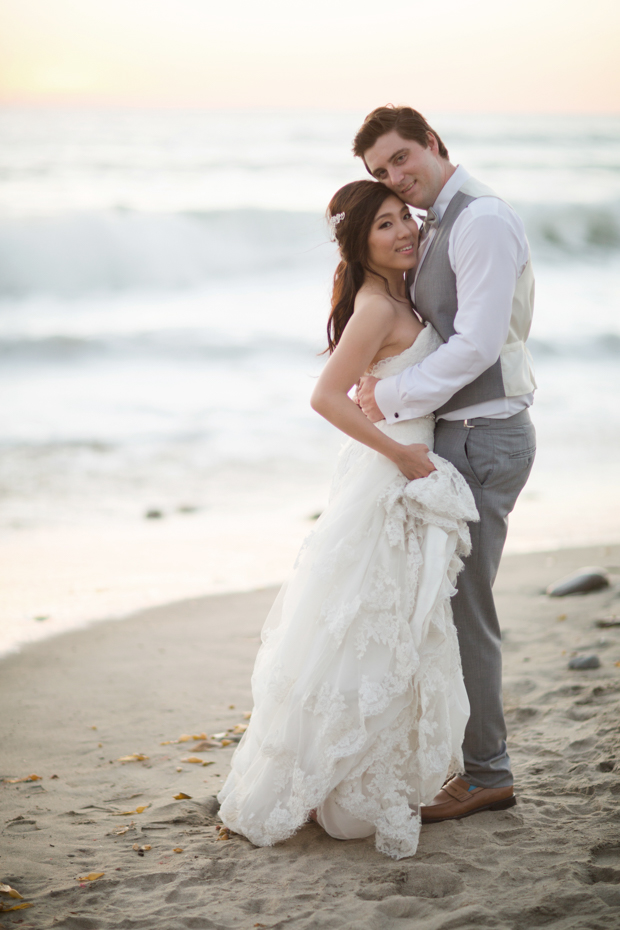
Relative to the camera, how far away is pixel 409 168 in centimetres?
294

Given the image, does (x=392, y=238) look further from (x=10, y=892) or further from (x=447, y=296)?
(x=10, y=892)

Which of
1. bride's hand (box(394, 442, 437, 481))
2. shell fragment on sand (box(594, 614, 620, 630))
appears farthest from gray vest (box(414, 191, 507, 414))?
shell fragment on sand (box(594, 614, 620, 630))

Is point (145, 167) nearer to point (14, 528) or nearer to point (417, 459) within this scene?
point (14, 528)

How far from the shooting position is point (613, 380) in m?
11.6

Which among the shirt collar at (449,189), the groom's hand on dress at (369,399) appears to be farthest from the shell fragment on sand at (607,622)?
the shirt collar at (449,189)

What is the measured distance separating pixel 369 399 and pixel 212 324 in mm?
12168

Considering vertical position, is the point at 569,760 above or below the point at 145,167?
below

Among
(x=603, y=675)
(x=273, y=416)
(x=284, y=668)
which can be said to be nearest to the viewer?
(x=284, y=668)

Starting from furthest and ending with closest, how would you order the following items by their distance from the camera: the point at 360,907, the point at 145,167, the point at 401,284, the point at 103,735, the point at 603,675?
the point at 145,167, the point at 603,675, the point at 103,735, the point at 401,284, the point at 360,907

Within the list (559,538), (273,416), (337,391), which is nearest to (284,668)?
(337,391)

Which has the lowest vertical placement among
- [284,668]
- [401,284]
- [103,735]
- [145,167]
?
[103,735]

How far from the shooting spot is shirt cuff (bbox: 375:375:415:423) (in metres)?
2.85

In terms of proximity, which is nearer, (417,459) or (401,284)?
(417,459)

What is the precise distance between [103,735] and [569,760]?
2.05 meters
